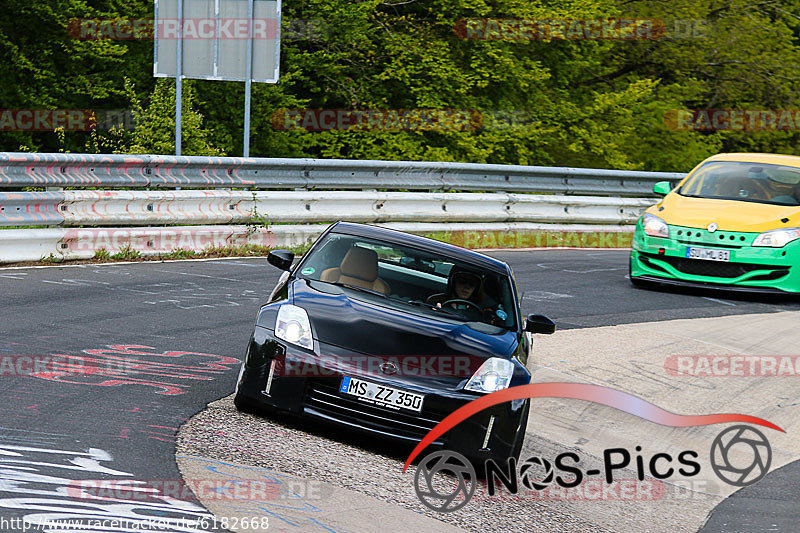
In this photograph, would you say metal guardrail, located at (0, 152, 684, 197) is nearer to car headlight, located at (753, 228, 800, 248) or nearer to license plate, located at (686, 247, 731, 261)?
license plate, located at (686, 247, 731, 261)

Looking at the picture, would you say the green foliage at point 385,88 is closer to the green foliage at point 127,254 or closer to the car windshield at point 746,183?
the green foliage at point 127,254

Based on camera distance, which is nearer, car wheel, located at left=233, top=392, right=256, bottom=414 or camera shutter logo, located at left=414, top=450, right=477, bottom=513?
camera shutter logo, located at left=414, top=450, right=477, bottom=513

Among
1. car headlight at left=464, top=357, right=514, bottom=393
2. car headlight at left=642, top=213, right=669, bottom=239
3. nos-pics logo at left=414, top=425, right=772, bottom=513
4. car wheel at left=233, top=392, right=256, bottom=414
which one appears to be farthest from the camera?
car headlight at left=642, top=213, right=669, bottom=239

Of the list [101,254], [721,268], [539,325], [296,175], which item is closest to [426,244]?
[539,325]

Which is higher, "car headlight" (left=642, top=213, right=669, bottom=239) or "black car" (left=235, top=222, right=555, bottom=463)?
"car headlight" (left=642, top=213, right=669, bottom=239)

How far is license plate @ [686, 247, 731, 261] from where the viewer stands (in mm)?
12797

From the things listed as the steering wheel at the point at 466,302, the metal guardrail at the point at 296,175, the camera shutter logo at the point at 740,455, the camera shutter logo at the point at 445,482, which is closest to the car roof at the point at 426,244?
the steering wheel at the point at 466,302

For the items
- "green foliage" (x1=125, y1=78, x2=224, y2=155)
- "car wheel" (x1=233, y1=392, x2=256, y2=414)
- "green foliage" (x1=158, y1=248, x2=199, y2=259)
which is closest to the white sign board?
"green foliage" (x1=125, y1=78, x2=224, y2=155)

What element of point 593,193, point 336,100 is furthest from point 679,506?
point 336,100

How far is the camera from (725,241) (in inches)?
503

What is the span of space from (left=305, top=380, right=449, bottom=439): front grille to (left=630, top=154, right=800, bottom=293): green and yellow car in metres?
7.69

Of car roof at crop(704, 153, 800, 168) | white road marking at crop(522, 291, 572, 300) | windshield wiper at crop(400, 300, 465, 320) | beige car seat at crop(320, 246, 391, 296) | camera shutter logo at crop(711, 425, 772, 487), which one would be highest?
car roof at crop(704, 153, 800, 168)

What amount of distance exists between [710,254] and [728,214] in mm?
574

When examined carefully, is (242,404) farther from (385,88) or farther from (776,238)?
(385,88)
